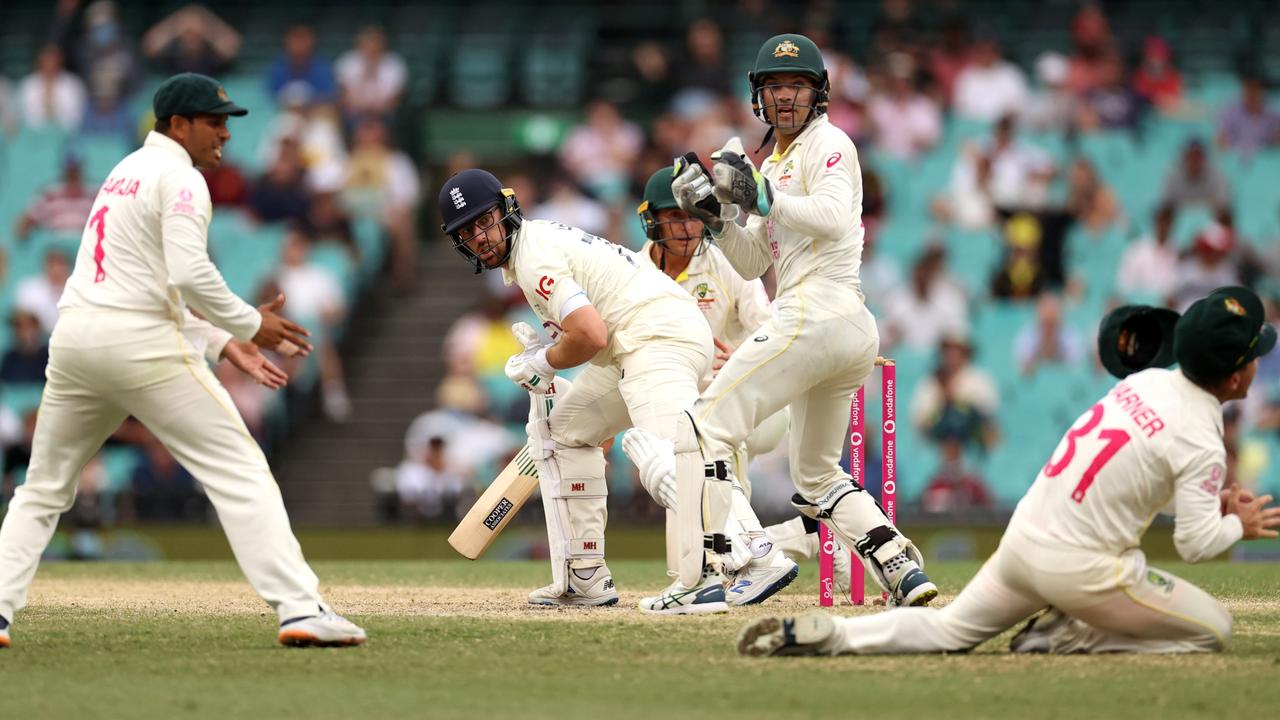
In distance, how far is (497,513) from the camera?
962 cm

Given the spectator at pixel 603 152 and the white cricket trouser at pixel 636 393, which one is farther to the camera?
the spectator at pixel 603 152

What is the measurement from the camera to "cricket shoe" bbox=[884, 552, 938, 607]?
830 centimetres

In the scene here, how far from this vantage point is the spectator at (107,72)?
66.0 ft

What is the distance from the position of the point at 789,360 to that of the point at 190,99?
112 inches

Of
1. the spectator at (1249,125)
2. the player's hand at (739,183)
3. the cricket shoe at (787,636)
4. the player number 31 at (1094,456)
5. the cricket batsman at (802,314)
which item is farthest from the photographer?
the spectator at (1249,125)

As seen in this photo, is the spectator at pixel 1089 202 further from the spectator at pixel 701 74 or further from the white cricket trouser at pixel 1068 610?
the white cricket trouser at pixel 1068 610

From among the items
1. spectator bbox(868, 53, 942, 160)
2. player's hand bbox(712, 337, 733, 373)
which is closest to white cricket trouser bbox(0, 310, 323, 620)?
player's hand bbox(712, 337, 733, 373)

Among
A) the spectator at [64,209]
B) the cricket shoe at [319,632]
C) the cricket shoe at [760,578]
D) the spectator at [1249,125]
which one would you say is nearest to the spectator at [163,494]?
the spectator at [64,209]

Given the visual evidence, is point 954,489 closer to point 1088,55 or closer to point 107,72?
point 1088,55

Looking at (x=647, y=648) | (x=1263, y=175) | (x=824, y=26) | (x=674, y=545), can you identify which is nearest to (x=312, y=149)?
(x=824, y=26)

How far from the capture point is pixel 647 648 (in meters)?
7.16

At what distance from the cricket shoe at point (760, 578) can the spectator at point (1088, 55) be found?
36.4 ft

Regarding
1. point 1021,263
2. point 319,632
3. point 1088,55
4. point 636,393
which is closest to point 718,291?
point 636,393

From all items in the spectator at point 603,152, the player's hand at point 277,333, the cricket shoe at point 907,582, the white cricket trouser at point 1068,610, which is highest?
the spectator at point 603,152
